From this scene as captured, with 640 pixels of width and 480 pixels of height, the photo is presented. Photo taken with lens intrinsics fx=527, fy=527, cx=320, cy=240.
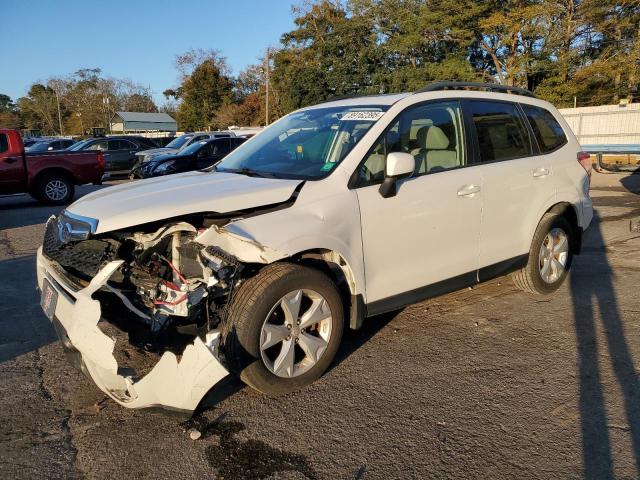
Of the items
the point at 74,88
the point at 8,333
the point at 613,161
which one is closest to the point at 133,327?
the point at 8,333

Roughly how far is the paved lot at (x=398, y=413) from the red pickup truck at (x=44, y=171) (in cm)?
887

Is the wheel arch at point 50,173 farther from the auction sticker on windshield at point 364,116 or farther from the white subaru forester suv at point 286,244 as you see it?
the auction sticker on windshield at point 364,116

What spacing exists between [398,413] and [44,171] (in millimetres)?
12330

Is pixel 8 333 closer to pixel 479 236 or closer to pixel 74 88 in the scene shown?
pixel 479 236

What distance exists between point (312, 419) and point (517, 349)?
1.82m

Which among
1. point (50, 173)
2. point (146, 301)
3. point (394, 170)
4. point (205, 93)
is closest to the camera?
point (146, 301)

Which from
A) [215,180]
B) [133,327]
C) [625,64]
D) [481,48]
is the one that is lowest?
[133,327]

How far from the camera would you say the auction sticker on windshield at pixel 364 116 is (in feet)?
12.7

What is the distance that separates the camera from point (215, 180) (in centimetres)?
372

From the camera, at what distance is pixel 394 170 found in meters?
3.49

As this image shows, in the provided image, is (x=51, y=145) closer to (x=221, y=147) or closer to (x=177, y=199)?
(x=221, y=147)

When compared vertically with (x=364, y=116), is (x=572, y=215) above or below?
below

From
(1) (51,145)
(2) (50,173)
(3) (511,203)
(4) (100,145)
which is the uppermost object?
(1) (51,145)

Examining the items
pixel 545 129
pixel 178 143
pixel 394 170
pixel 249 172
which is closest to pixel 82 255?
pixel 249 172
